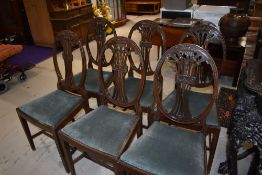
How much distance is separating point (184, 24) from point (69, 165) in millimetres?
2220

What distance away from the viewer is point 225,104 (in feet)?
7.82

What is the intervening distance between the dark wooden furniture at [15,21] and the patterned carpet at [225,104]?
418cm

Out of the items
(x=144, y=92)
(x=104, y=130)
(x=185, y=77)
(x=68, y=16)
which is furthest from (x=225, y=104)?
(x=68, y=16)

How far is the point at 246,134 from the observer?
1046mm

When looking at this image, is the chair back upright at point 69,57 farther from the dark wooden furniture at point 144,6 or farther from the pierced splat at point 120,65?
the dark wooden furniture at point 144,6

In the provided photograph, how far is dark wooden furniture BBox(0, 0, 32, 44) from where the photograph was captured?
14.7ft

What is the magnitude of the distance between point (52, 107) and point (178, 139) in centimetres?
98

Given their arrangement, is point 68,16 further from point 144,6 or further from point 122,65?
point 144,6

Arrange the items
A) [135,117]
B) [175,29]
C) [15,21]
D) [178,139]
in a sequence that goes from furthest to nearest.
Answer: [15,21] < [175,29] < [135,117] < [178,139]

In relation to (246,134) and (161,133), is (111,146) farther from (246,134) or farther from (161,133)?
(246,134)

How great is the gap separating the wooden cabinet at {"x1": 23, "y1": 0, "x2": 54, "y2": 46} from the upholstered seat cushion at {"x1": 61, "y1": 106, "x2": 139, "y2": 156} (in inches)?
131

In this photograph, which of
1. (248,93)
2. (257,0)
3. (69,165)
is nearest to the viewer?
(248,93)

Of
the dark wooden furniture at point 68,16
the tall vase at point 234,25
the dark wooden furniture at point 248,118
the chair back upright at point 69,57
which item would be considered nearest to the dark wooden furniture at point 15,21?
the dark wooden furniture at point 68,16

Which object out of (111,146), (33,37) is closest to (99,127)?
(111,146)
